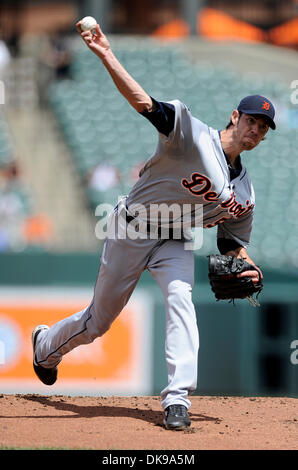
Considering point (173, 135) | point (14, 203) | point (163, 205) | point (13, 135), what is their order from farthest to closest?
1. point (13, 135)
2. point (14, 203)
3. point (163, 205)
4. point (173, 135)

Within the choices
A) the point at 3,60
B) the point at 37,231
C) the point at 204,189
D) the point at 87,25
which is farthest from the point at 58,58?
the point at 87,25

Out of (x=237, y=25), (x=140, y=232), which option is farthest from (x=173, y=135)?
(x=237, y=25)

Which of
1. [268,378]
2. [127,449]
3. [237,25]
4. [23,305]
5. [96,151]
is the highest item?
[237,25]

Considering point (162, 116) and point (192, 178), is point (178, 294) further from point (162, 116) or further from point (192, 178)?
point (162, 116)

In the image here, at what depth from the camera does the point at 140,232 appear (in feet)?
Result: 13.4

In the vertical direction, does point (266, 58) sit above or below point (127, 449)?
above

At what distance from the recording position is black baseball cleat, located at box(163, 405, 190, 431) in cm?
377

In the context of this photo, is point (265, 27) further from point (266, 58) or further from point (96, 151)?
point (96, 151)

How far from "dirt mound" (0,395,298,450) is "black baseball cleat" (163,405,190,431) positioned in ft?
0.12

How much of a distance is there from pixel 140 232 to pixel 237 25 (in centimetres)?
1479

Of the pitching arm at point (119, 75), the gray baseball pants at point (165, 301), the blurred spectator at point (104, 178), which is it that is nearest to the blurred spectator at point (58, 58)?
the blurred spectator at point (104, 178)

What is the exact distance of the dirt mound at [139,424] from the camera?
3526 millimetres

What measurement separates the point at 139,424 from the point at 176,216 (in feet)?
3.47

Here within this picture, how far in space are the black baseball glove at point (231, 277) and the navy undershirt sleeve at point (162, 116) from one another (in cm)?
93
